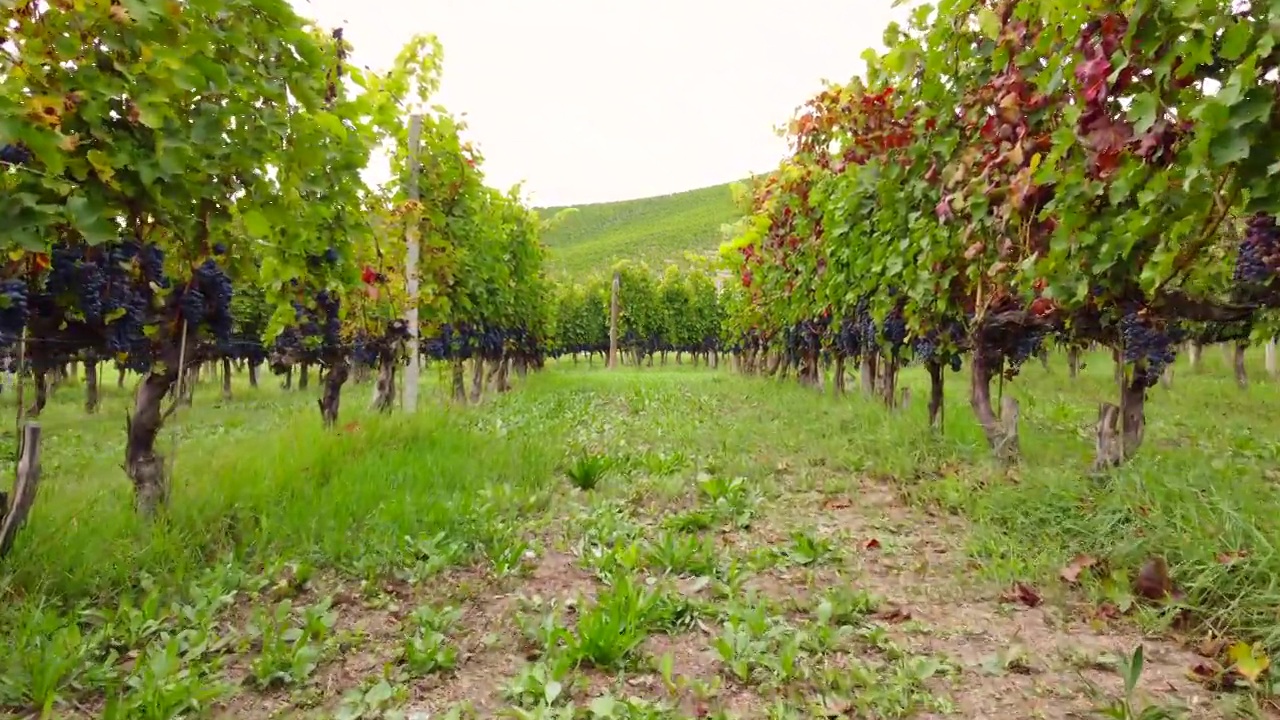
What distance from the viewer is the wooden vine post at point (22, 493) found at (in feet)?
9.57

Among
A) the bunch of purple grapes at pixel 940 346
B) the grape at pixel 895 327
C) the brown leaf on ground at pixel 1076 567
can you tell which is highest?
the grape at pixel 895 327

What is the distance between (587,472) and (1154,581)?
376 cm

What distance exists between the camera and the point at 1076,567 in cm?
335

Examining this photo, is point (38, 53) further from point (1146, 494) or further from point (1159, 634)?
point (1146, 494)

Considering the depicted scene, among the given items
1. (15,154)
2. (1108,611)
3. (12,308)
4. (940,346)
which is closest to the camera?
(15,154)

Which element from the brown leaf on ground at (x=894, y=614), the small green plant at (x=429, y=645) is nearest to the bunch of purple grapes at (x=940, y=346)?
the brown leaf on ground at (x=894, y=614)

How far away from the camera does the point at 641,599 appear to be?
3104mm

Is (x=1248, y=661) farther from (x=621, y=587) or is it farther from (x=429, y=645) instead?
(x=429, y=645)

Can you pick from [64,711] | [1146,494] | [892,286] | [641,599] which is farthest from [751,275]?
[64,711]

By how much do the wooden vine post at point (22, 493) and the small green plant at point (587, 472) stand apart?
11.1ft

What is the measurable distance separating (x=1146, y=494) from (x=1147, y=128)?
2.11 meters

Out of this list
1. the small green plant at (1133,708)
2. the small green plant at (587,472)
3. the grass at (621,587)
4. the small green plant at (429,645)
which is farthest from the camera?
the small green plant at (587,472)

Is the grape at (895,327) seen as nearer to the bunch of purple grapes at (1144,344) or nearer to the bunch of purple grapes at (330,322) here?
the bunch of purple grapes at (1144,344)

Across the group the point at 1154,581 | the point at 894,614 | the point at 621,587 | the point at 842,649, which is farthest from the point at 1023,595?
the point at 621,587
